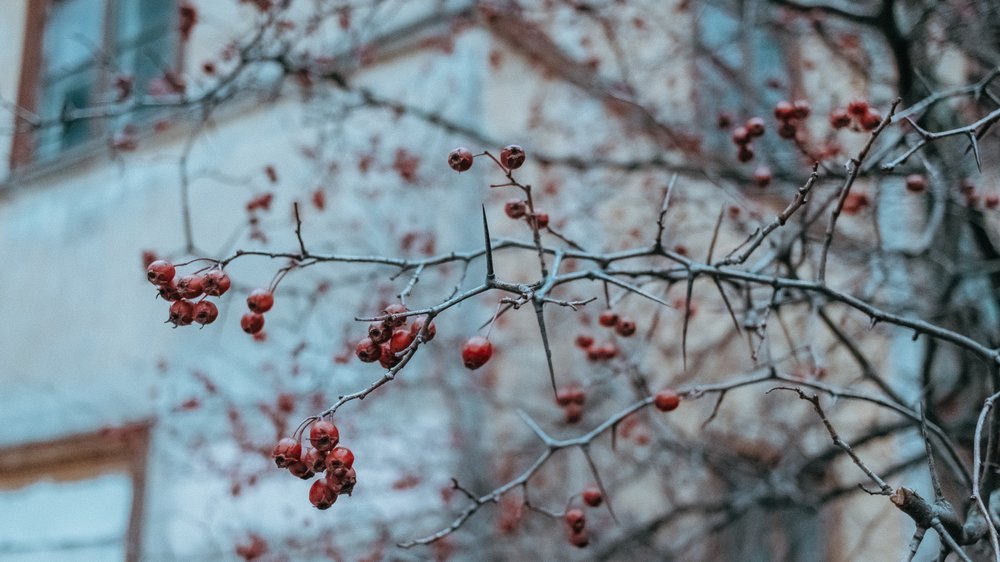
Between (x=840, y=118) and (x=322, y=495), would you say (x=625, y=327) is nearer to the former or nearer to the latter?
(x=840, y=118)

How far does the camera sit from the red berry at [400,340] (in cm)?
148

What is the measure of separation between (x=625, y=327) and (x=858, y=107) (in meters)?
0.60

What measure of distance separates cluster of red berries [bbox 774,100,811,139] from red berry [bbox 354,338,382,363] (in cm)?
112

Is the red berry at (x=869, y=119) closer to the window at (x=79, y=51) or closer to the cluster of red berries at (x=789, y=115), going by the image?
the cluster of red berries at (x=789, y=115)

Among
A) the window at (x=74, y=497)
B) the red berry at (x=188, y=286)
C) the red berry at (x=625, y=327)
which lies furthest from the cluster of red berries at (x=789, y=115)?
the window at (x=74, y=497)

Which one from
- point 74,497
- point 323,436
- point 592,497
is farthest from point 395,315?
point 74,497

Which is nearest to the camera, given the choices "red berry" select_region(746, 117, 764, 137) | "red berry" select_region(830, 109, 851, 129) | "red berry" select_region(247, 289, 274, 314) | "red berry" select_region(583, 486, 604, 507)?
"red berry" select_region(247, 289, 274, 314)

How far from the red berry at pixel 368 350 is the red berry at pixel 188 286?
308 millimetres

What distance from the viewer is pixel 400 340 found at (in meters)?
1.48

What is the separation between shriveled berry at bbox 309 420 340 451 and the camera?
4.70ft

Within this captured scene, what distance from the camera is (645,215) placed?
5.05 m

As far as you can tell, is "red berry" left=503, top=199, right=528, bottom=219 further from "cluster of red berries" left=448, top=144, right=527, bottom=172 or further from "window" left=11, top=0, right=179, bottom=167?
"window" left=11, top=0, right=179, bottom=167

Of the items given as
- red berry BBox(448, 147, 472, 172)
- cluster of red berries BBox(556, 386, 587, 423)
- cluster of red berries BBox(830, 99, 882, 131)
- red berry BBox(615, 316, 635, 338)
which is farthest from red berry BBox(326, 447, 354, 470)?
cluster of red berries BBox(830, 99, 882, 131)

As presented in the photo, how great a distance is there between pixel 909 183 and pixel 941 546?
1.03m
